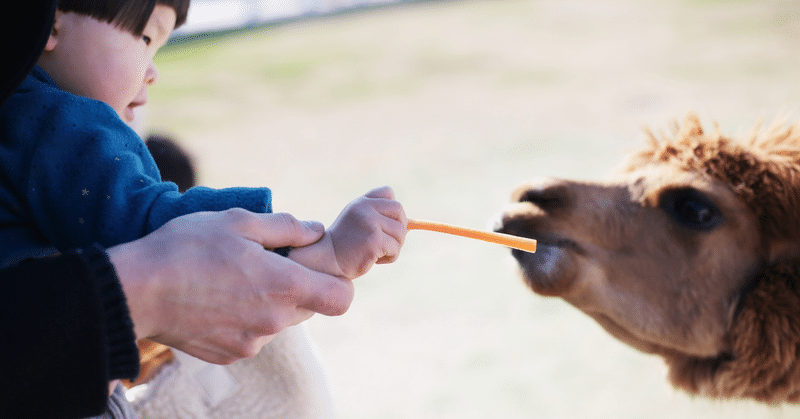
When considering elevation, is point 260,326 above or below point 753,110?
above

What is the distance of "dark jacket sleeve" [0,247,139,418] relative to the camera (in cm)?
51

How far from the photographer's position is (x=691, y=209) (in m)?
1.45

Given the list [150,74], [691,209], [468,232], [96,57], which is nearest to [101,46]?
[96,57]

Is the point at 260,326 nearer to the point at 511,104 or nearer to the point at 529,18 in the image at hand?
the point at 511,104

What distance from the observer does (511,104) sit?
6367 mm

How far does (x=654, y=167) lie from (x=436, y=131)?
433 centimetres

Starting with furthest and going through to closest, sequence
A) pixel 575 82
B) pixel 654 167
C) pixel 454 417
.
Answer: pixel 575 82 < pixel 454 417 < pixel 654 167

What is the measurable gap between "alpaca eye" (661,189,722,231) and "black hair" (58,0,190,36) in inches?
47.7

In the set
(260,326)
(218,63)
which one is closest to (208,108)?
(218,63)

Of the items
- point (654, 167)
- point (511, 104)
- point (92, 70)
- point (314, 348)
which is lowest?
point (511, 104)

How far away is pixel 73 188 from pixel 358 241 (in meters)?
0.32

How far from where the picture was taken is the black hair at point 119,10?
73cm

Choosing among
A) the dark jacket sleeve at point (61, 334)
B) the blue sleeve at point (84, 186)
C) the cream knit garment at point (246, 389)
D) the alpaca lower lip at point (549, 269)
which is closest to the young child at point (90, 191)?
the blue sleeve at point (84, 186)

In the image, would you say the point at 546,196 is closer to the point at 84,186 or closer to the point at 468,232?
the point at 468,232
